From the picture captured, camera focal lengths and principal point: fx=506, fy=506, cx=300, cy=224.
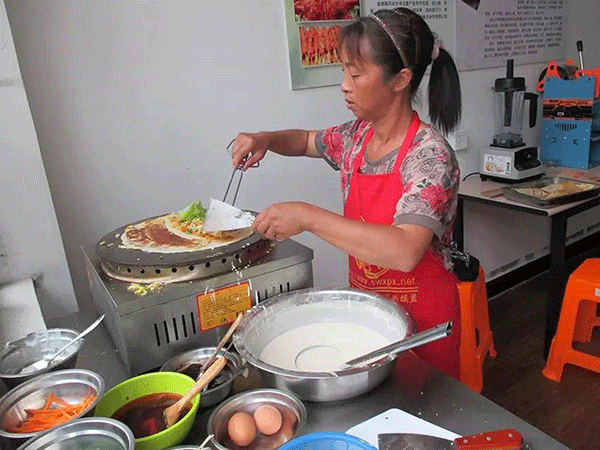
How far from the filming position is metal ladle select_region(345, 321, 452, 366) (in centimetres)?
76

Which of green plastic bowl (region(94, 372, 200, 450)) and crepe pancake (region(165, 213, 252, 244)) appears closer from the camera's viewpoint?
green plastic bowl (region(94, 372, 200, 450))

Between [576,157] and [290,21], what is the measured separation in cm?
183

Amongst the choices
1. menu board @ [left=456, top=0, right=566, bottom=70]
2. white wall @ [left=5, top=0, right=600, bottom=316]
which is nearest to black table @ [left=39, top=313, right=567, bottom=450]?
white wall @ [left=5, top=0, right=600, bottom=316]

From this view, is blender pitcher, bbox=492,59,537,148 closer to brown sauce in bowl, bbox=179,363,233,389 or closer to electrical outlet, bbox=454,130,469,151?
electrical outlet, bbox=454,130,469,151

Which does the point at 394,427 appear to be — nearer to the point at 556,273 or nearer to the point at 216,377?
the point at 216,377

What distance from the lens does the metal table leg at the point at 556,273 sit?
→ 7.15 feet

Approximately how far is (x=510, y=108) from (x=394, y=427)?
2331 mm

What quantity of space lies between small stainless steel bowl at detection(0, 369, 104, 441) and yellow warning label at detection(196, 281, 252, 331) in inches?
8.7

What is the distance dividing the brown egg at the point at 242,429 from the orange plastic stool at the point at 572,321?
1845mm

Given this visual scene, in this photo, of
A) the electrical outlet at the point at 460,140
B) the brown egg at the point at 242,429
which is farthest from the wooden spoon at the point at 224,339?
the electrical outlet at the point at 460,140

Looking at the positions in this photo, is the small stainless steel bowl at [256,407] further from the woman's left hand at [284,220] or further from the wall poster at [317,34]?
the wall poster at [317,34]

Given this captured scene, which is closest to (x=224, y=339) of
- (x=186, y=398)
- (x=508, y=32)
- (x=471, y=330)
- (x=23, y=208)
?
(x=186, y=398)

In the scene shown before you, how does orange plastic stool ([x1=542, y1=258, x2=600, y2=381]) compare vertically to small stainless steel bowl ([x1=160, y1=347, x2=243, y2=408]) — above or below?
below

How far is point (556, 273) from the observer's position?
7.39 feet
